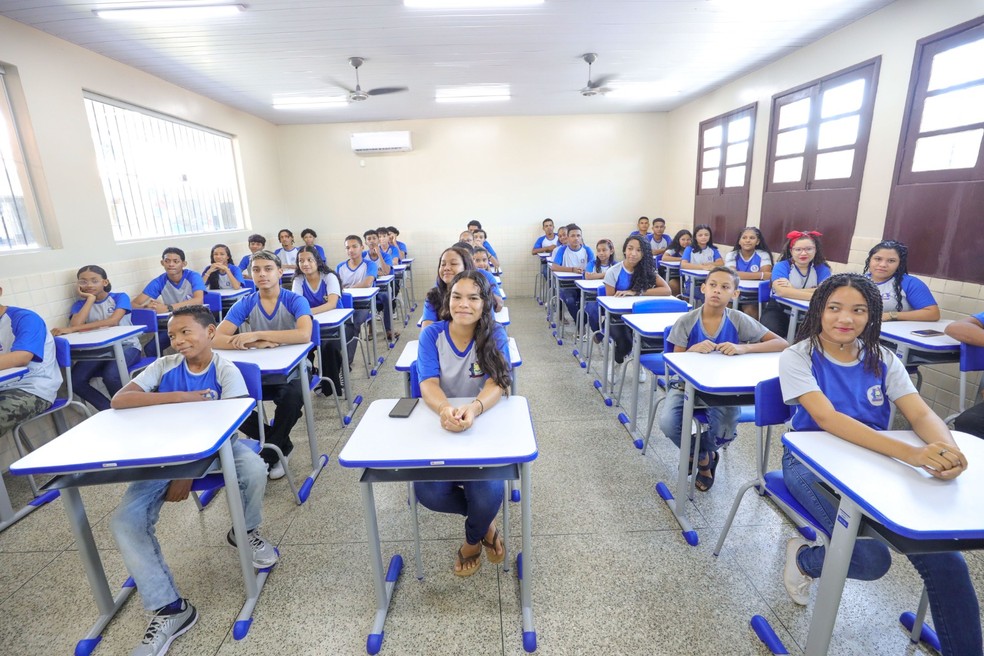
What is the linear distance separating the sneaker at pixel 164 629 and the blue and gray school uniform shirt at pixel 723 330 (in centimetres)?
250

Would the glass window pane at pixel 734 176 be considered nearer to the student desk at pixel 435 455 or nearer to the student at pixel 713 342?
the student at pixel 713 342

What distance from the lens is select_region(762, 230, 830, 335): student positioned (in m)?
Result: 4.00

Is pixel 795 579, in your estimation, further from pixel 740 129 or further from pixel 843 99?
pixel 740 129

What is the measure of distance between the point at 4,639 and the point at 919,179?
19.3ft

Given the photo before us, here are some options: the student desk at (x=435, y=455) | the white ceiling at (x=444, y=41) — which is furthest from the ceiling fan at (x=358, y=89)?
the student desk at (x=435, y=455)

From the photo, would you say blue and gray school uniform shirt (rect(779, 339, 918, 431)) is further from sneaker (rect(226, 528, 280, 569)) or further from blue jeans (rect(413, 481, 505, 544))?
sneaker (rect(226, 528, 280, 569))

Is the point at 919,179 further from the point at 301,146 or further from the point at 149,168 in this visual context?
the point at 301,146

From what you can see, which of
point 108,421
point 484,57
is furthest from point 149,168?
point 108,421

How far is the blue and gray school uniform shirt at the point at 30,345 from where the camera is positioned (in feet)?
8.04

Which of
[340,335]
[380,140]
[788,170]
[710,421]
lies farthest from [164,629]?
[380,140]

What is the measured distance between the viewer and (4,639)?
1712mm

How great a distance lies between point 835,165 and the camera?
4336 mm

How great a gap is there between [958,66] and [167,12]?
565 cm

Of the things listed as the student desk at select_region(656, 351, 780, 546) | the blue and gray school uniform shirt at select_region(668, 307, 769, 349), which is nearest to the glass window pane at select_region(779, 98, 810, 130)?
the blue and gray school uniform shirt at select_region(668, 307, 769, 349)
